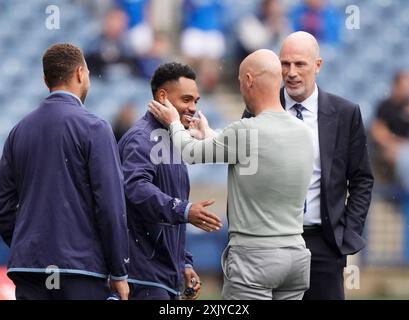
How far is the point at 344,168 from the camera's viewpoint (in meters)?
6.22

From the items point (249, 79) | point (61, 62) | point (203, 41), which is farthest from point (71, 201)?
point (203, 41)

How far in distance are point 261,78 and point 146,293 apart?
4.47ft

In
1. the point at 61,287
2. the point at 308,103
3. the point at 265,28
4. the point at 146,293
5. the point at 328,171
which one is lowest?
the point at 146,293

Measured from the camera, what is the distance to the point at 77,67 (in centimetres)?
546

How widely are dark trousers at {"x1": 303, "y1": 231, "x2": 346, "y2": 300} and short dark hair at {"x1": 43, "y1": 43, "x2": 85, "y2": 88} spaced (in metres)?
1.62

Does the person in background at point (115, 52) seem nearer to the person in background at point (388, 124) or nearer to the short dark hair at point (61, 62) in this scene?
the person in background at point (388, 124)

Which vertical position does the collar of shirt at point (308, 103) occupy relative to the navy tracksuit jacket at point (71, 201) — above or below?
above

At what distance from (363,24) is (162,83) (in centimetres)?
980

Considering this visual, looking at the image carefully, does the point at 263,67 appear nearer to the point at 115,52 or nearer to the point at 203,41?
the point at 115,52

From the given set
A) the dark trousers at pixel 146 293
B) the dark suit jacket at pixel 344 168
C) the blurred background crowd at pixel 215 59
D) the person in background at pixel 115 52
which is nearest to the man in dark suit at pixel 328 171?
the dark suit jacket at pixel 344 168

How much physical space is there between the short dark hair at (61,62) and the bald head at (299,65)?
4.30ft

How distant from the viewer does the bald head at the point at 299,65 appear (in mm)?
6207
